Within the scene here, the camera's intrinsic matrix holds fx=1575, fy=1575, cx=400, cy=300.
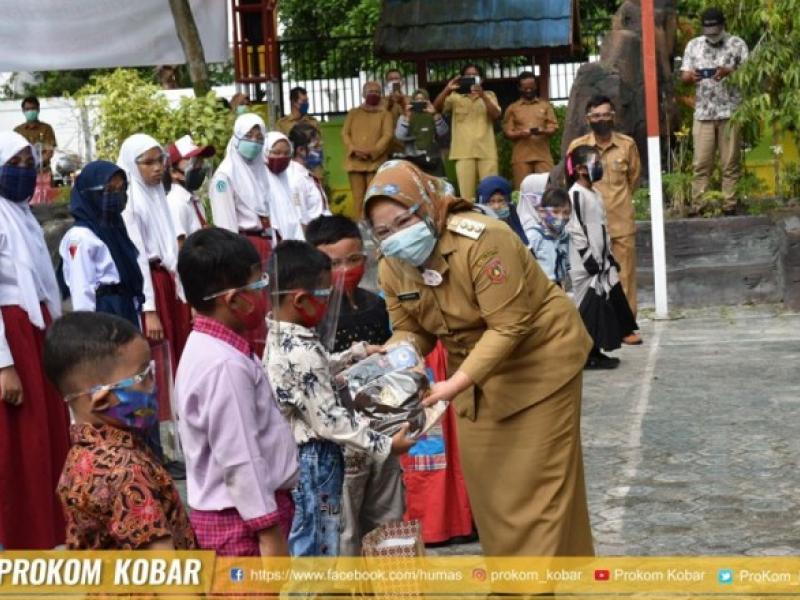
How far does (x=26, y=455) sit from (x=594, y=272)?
585 cm

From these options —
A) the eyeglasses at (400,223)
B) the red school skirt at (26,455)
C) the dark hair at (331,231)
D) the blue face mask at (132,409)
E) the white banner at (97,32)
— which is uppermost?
the white banner at (97,32)

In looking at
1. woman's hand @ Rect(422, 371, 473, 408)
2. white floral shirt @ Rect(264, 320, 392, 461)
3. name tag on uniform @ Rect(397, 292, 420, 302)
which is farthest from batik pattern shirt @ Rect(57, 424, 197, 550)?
name tag on uniform @ Rect(397, 292, 420, 302)

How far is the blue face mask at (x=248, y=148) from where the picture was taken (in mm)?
10477

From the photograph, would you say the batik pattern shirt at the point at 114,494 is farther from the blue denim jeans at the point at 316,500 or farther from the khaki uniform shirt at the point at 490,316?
the khaki uniform shirt at the point at 490,316

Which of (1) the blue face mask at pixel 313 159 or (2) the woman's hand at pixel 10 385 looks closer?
(2) the woman's hand at pixel 10 385

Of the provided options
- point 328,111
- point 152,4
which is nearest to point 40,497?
point 152,4

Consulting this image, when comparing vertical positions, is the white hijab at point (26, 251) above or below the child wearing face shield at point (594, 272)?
above

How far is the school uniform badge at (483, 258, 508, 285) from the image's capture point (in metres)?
5.20

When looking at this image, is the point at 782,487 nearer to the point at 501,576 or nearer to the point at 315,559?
the point at 501,576

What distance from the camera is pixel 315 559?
5152mm

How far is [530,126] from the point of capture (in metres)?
18.8

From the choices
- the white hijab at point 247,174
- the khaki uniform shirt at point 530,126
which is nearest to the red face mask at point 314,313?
the white hijab at point 247,174

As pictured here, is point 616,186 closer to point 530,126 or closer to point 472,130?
point 472,130

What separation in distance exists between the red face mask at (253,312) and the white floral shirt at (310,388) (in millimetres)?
285
